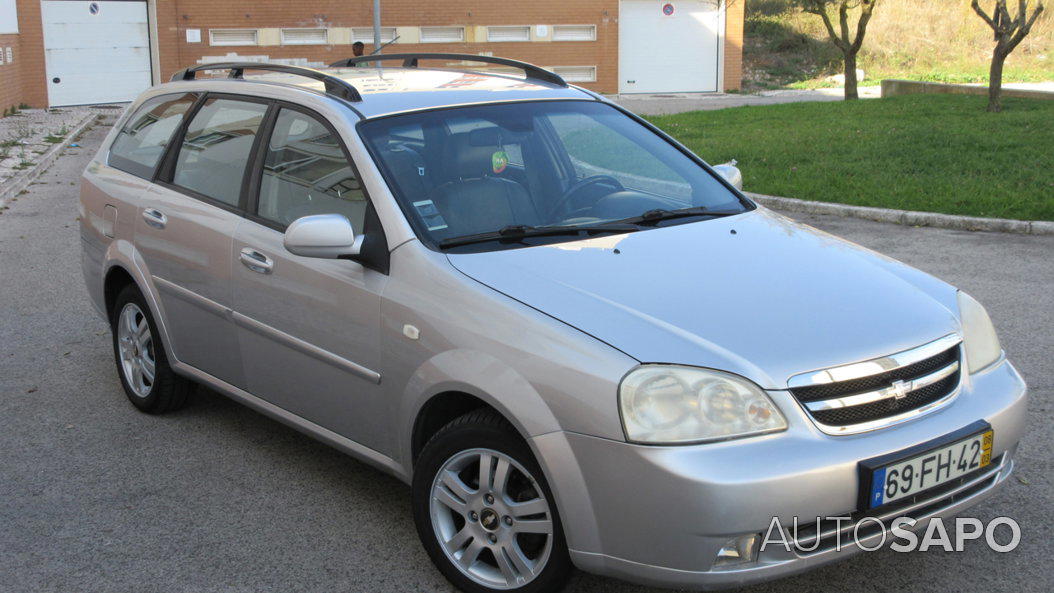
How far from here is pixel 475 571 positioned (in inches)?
134

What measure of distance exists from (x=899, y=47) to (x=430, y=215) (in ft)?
112

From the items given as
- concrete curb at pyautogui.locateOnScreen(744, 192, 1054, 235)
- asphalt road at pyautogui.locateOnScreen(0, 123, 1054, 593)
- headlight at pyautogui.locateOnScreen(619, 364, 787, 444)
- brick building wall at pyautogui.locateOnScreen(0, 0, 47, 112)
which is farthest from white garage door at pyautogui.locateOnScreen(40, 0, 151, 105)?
headlight at pyautogui.locateOnScreen(619, 364, 787, 444)

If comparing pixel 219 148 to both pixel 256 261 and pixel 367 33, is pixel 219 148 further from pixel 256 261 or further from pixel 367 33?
pixel 367 33

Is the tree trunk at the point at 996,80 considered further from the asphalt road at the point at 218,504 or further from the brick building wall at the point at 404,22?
the brick building wall at the point at 404,22

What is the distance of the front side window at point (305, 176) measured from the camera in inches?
155

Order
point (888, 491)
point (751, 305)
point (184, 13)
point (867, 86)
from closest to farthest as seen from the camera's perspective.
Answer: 1. point (888, 491)
2. point (751, 305)
3. point (184, 13)
4. point (867, 86)

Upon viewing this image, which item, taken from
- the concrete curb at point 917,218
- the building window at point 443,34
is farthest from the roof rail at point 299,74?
the building window at point 443,34

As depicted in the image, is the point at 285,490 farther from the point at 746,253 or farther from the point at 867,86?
the point at 867,86

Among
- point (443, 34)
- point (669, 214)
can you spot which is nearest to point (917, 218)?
point (669, 214)

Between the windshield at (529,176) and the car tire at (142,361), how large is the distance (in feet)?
5.84

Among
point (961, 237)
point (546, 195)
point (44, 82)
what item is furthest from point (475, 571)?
point (44, 82)

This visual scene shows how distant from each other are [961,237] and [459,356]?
22.8 ft

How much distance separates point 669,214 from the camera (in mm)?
4090

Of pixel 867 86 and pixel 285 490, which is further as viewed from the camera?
pixel 867 86
